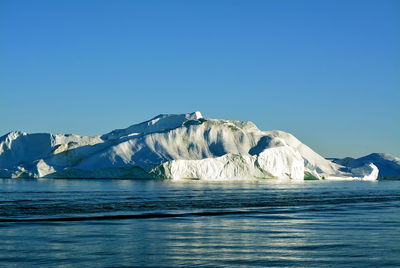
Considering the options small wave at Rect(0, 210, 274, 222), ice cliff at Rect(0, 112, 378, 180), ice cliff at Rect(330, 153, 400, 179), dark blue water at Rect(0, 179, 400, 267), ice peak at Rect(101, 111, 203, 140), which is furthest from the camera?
ice cliff at Rect(330, 153, 400, 179)

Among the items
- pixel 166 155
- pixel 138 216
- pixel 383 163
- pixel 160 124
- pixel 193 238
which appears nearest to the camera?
pixel 193 238

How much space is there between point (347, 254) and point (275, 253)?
1296mm

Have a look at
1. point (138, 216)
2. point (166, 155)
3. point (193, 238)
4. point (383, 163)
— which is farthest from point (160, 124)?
point (193, 238)

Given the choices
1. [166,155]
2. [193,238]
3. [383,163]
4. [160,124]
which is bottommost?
[193,238]

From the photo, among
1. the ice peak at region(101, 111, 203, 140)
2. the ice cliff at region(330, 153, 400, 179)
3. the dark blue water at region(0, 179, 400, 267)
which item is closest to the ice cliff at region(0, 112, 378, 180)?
the ice peak at region(101, 111, 203, 140)

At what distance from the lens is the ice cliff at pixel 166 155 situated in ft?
229

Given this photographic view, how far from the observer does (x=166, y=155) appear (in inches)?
2886

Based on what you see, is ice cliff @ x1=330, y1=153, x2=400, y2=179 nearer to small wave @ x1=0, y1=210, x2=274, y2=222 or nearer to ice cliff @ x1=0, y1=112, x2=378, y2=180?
ice cliff @ x1=0, y1=112, x2=378, y2=180

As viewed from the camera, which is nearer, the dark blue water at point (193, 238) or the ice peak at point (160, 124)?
the dark blue water at point (193, 238)

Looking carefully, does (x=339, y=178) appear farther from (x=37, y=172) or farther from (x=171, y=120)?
(x=37, y=172)

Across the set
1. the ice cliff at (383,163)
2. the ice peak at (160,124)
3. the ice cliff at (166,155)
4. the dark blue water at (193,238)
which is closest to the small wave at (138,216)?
the dark blue water at (193,238)

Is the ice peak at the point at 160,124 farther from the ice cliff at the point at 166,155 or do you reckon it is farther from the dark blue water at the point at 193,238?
the dark blue water at the point at 193,238

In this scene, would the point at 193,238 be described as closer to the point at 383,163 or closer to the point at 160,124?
the point at 160,124

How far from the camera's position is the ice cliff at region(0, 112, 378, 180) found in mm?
69812
